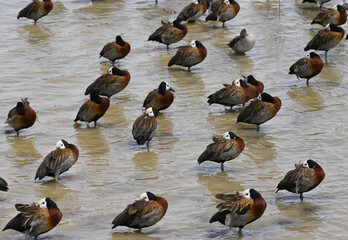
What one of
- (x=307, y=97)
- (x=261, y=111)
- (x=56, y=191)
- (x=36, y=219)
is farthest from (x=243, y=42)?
(x=36, y=219)

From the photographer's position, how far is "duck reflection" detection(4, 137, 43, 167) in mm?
18469

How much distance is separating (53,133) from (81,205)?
4.27 meters

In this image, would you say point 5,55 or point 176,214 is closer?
point 176,214

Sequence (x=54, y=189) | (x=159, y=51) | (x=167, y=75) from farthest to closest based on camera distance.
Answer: (x=159, y=51)
(x=167, y=75)
(x=54, y=189)

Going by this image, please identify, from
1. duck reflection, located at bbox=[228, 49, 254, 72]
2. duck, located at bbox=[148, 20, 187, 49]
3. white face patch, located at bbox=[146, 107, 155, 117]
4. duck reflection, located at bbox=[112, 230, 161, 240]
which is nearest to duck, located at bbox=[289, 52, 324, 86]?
duck reflection, located at bbox=[228, 49, 254, 72]

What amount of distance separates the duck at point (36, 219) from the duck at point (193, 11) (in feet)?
48.4

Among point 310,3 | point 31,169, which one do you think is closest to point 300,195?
point 31,169

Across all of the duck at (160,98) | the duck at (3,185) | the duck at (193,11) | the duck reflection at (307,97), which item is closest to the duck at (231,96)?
the duck at (160,98)

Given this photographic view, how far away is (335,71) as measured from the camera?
24656 mm

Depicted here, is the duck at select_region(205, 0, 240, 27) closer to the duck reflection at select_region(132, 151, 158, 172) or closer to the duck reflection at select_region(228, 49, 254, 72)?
the duck reflection at select_region(228, 49, 254, 72)

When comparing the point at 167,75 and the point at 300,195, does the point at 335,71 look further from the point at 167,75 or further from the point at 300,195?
the point at 300,195

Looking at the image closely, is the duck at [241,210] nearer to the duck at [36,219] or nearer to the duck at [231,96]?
the duck at [36,219]

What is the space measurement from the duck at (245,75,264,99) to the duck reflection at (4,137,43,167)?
5244 mm

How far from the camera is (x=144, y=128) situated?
19.2m
